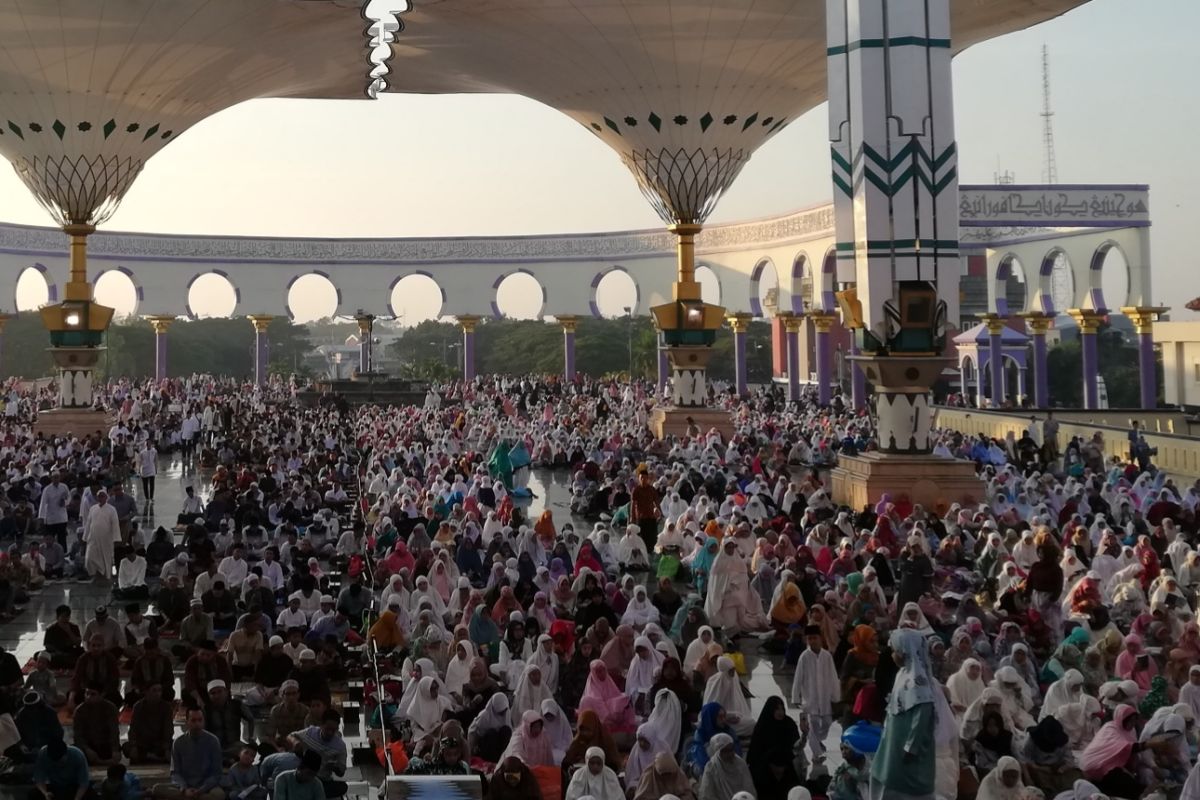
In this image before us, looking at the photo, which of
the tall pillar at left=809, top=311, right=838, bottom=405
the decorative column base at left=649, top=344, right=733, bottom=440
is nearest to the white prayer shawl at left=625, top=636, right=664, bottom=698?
the decorative column base at left=649, top=344, right=733, bottom=440

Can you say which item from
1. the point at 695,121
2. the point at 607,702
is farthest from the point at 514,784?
the point at 695,121

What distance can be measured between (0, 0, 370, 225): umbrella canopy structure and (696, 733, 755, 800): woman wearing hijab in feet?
46.0

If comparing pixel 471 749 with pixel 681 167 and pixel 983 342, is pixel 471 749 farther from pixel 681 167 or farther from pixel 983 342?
pixel 983 342

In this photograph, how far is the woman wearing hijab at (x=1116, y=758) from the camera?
5098 millimetres

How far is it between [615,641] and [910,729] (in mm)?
2259

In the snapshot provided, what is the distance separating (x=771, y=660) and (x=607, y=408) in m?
17.1

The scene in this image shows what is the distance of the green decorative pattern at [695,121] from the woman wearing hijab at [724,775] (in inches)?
659

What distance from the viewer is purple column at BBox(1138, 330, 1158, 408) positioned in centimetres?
2414

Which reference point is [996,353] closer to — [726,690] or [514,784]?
[726,690]

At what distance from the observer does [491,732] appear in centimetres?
573

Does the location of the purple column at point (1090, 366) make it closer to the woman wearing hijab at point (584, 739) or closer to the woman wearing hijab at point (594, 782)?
the woman wearing hijab at point (584, 739)

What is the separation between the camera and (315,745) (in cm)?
536

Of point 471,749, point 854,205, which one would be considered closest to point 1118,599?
point 471,749

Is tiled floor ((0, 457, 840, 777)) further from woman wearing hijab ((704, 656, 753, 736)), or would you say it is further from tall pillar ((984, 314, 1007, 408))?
tall pillar ((984, 314, 1007, 408))
